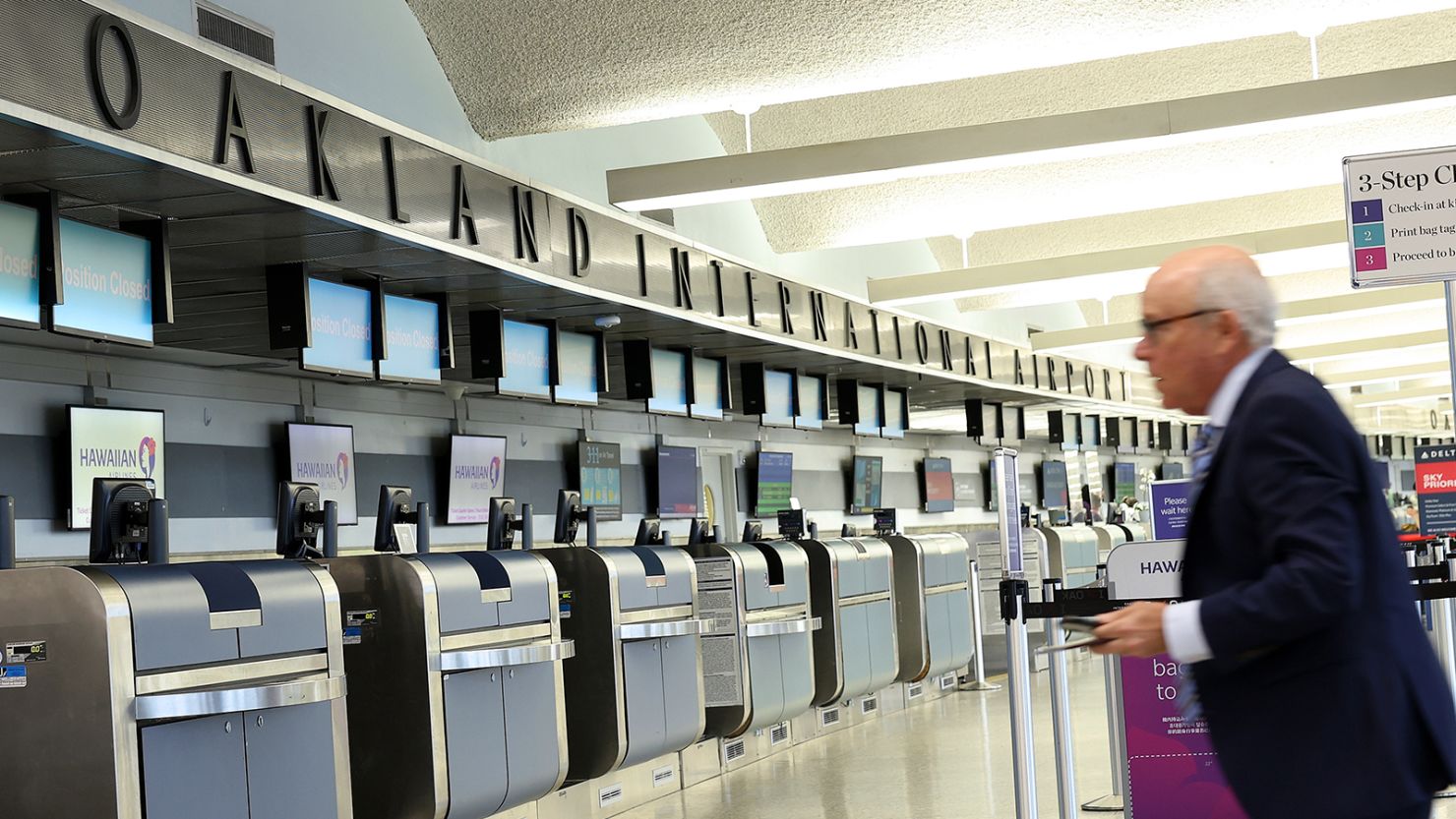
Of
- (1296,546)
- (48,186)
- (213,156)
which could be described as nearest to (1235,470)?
(1296,546)

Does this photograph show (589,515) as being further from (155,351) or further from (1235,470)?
(1235,470)

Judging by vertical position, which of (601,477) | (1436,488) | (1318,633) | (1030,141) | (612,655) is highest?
(1030,141)

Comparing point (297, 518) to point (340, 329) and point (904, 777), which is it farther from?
point (904, 777)

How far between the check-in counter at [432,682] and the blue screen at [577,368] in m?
1.59

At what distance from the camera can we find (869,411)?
42.5 feet

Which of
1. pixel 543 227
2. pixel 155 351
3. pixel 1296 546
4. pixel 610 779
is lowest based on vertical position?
pixel 610 779

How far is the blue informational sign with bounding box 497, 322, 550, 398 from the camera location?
7.56 metres

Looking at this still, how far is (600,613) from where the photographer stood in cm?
771

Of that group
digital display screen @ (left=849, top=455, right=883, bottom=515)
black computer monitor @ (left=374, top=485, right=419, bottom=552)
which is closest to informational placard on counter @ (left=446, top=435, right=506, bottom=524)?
black computer monitor @ (left=374, top=485, right=419, bottom=552)

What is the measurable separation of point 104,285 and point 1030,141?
13.1 feet

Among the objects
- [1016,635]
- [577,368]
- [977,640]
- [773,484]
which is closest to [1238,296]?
[1016,635]

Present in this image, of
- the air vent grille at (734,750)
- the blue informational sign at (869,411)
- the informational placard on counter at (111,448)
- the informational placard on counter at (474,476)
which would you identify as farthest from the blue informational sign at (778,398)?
the informational placard on counter at (111,448)

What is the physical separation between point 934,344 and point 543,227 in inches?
254

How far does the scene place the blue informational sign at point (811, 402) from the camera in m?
11.5
